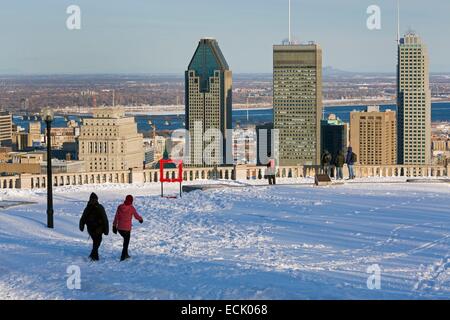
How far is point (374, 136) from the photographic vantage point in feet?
516

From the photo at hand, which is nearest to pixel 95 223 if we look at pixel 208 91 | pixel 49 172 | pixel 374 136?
pixel 49 172

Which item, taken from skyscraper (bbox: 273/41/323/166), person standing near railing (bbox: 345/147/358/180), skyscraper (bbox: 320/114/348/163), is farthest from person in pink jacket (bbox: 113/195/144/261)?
skyscraper (bbox: 273/41/323/166)

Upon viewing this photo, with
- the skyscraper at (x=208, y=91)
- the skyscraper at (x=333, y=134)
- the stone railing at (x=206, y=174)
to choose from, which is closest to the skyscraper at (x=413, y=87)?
the skyscraper at (x=333, y=134)

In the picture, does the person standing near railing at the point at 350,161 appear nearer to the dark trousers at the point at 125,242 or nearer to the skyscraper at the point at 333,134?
the dark trousers at the point at 125,242

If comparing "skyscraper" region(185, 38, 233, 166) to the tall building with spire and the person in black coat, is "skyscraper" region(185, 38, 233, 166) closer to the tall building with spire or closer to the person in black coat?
the tall building with spire

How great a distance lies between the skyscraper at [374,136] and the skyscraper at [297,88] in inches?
371

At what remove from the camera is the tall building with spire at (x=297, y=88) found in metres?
171

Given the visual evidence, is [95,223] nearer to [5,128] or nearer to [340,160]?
[340,160]

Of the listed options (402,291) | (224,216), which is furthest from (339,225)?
(402,291)

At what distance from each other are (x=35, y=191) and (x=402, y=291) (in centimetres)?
1710

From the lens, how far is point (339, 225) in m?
19.0

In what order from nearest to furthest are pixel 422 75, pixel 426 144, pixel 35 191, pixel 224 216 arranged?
pixel 224 216 < pixel 35 191 < pixel 426 144 < pixel 422 75

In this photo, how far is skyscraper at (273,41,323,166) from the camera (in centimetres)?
17138
